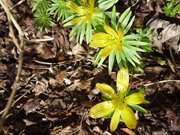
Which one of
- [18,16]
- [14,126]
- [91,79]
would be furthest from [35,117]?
[18,16]

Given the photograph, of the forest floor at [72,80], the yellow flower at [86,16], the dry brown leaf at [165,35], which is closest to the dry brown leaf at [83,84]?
the forest floor at [72,80]

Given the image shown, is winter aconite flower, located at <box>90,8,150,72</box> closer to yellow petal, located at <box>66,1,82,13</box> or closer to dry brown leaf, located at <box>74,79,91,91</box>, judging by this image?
yellow petal, located at <box>66,1,82,13</box>

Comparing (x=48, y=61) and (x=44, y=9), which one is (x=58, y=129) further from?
(x=44, y=9)

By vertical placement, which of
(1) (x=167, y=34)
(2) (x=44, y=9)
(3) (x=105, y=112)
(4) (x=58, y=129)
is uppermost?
(2) (x=44, y=9)

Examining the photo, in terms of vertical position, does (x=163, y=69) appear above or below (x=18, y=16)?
below

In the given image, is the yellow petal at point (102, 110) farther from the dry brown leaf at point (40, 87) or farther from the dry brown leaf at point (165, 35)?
the dry brown leaf at point (165, 35)

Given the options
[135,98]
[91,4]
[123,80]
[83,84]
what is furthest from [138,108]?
[91,4]

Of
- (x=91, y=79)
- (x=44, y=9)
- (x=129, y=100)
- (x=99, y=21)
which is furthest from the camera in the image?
(x=44, y=9)
